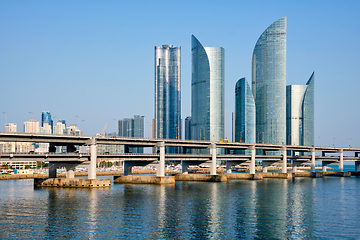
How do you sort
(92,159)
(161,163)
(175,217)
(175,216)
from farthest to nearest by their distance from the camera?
(161,163), (92,159), (175,216), (175,217)

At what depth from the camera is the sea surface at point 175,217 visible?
225 feet

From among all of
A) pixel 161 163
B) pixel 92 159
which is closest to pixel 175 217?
pixel 92 159

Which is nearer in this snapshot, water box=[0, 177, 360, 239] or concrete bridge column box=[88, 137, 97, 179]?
water box=[0, 177, 360, 239]

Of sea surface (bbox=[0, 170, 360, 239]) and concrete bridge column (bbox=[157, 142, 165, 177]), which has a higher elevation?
concrete bridge column (bbox=[157, 142, 165, 177])

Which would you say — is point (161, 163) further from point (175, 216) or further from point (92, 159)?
point (175, 216)

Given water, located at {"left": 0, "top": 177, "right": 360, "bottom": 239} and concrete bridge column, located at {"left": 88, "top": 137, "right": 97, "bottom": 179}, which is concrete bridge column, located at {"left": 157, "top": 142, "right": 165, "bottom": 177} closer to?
concrete bridge column, located at {"left": 88, "top": 137, "right": 97, "bottom": 179}

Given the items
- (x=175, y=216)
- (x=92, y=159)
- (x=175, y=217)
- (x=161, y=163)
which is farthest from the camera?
(x=161, y=163)

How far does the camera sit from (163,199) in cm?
11319

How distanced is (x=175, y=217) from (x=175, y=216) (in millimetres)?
1190

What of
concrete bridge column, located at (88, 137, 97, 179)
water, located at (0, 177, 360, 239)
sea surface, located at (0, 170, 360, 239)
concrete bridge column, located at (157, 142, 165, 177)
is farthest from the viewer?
concrete bridge column, located at (157, 142, 165, 177)

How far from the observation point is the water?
68688 millimetres

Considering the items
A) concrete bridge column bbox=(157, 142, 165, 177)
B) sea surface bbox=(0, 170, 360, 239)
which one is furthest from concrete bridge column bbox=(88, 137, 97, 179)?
concrete bridge column bbox=(157, 142, 165, 177)

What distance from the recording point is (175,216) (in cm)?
8475

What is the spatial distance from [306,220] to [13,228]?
56.3 m
